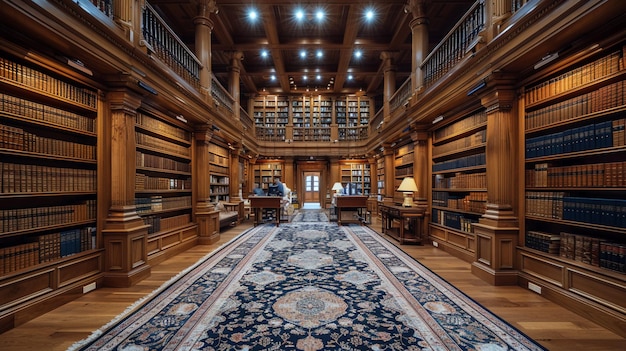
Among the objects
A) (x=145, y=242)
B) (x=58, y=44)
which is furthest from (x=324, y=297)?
(x=58, y=44)

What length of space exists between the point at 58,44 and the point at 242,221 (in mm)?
7743

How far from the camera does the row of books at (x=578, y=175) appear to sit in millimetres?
2600

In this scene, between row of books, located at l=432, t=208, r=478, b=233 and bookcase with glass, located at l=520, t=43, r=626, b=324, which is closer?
bookcase with glass, located at l=520, t=43, r=626, b=324

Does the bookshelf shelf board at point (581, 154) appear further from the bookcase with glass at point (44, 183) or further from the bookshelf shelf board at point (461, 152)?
the bookcase with glass at point (44, 183)

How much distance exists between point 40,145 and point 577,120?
5721 mm

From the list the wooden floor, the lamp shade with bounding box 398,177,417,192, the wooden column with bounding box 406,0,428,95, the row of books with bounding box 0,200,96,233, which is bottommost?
the wooden floor

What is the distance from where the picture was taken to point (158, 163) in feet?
16.1

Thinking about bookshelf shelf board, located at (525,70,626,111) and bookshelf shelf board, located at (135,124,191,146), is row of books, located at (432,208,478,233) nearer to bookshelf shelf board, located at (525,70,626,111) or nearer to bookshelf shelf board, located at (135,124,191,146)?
bookshelf shelf board, located at (525,70,626,111)

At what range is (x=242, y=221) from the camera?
990 cm

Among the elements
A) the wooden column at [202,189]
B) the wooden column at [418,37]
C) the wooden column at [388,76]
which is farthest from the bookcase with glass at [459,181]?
the wooden column at [202,189]

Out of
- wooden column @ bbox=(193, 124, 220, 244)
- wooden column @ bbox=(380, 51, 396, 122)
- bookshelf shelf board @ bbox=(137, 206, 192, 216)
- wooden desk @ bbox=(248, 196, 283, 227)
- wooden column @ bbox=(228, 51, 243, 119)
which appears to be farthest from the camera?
wooden column @ bbox=(380, 51, 396, 122)

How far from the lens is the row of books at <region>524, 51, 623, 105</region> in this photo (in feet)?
8.64

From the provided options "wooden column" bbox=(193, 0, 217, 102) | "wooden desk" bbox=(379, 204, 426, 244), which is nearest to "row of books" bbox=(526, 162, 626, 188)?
"wooden desk" bbox=(379, 204, 426, 244)

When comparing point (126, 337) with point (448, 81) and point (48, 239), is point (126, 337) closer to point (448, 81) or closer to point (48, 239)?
point (48, 239)
